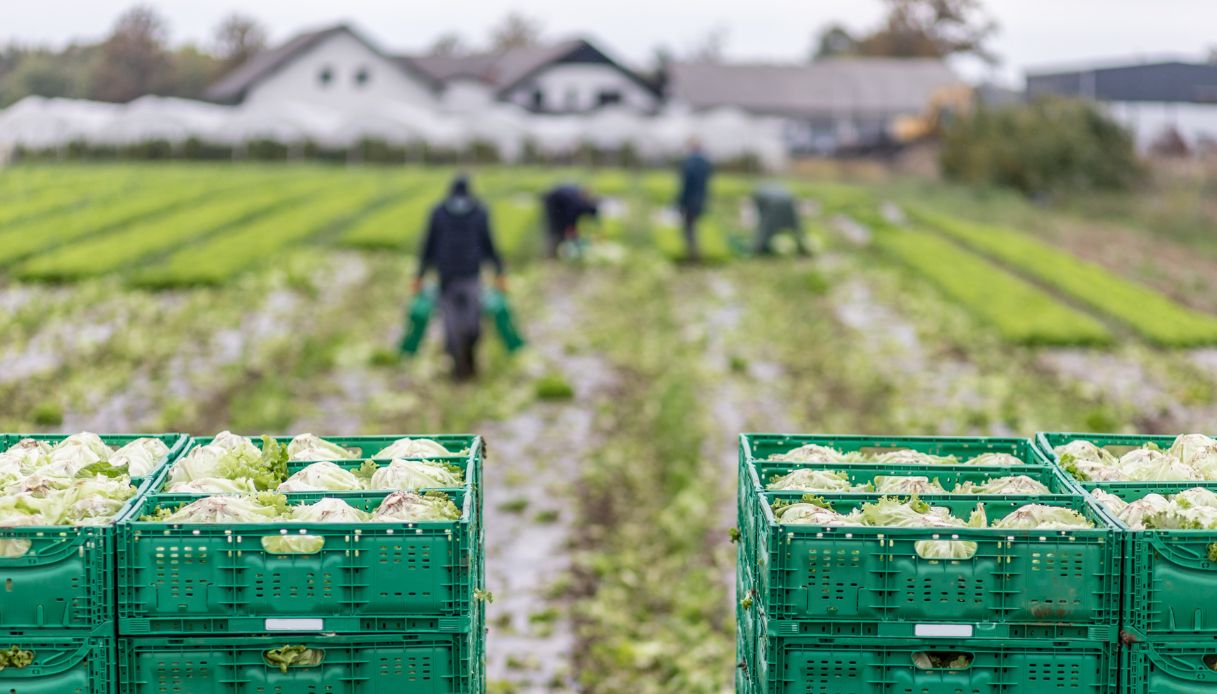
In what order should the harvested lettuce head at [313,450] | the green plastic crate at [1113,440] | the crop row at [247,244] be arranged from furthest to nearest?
the crop row at [247,244] < the green plastic crate at [1113,440] < the harvested lettuce head at [313,450]

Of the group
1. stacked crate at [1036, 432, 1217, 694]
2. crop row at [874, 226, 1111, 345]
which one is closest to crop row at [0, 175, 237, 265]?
crop row at [874, 226, 1111, 345]

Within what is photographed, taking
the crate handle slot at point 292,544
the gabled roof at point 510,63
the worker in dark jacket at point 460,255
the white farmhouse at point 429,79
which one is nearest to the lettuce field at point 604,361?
the worker in dark jacket at point 460,255

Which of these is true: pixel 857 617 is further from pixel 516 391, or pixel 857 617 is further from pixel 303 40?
pixel 303 40

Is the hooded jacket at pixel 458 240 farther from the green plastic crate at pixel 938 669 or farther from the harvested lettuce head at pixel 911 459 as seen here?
the green plastic crate at pixel 938 669

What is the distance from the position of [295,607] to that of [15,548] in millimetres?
1051

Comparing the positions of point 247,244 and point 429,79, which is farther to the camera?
point 429,79

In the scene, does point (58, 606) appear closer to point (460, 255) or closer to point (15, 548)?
point (15, 548)

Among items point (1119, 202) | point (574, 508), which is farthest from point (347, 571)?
point (1119, 202)

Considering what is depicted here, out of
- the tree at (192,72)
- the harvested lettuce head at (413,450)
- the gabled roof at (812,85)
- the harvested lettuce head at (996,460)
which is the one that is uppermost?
the gabled roof at (812,85)

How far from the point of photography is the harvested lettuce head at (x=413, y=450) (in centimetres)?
628

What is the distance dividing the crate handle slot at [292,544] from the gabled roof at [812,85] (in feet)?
237

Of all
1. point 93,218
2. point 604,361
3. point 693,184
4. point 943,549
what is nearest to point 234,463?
point 943,549

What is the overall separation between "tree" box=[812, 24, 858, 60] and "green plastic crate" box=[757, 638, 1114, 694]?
4143 inches

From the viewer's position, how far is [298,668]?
520 centimetres
